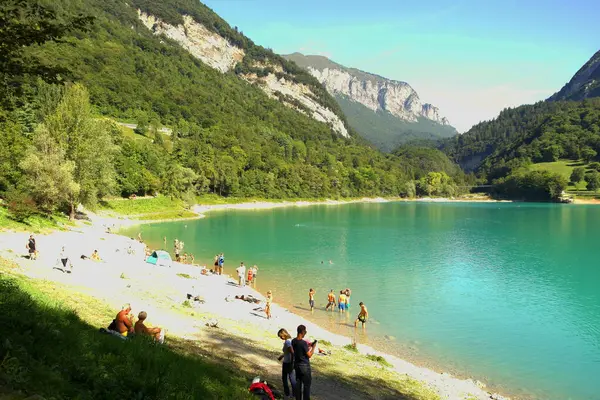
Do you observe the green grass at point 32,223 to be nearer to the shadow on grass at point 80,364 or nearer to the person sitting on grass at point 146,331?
the person sitting on grass at point 146,331

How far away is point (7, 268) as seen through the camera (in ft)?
63.5

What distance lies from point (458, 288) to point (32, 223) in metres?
40.0

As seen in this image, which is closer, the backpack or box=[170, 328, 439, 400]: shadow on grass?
the backpack

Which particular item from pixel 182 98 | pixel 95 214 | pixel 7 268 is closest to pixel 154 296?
pixel 7 268

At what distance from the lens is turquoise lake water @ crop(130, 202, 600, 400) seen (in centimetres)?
2189

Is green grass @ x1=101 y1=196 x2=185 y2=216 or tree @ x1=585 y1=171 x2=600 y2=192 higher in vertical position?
tree @ x1=585 y1=171 x2=600 y2=192

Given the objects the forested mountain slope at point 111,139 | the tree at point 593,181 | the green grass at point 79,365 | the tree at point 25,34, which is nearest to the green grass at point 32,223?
the forested mountain slope at point 111,139

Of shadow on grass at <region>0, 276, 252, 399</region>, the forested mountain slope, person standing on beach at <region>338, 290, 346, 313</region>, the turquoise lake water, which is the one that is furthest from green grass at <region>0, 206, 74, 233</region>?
shadow on grass at <region>0, 276, 252, 399</region>

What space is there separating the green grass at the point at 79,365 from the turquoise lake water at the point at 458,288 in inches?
619

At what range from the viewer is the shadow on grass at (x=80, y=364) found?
615 centimetres

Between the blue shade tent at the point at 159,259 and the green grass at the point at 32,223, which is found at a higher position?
the green grass at the point at 32,223

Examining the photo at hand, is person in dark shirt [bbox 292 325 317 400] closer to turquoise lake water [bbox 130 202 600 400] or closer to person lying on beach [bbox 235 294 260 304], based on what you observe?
turquoise lake water [bbox 130 202 600 400]

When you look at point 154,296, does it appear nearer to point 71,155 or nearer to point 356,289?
point 356,289

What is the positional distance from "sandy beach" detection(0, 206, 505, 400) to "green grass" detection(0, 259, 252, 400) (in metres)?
4.75
